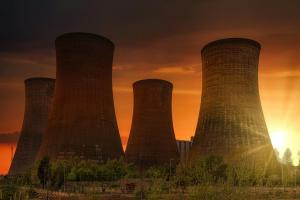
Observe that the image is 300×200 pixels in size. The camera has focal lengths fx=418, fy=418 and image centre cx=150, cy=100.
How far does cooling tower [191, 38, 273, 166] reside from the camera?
20594 mm

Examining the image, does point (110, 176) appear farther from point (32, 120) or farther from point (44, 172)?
point (32, 120)

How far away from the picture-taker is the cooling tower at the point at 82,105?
68.6 ft

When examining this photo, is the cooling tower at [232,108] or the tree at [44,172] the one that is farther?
the cooling tower at [232,108]

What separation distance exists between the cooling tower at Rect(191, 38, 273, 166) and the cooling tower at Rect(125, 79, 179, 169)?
5907 mm

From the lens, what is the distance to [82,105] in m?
21.1

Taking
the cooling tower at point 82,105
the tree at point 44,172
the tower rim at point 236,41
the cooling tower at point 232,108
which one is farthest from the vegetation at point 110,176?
the tower rim at point 236,41

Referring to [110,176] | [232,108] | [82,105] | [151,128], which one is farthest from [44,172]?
[151,128]

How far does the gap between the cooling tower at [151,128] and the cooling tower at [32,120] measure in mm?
6261

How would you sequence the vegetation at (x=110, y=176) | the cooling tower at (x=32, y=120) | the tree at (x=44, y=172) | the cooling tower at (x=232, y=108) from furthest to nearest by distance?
the cooling tower at (x=32, y=120)
the cooling tower at (x=232, y=108)
the tree at (x=44, y=172)
the vegetation at (x=110, y=176)

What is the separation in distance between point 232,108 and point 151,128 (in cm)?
795

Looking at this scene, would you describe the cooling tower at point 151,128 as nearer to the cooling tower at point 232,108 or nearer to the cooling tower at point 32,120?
the cooling tower at point 232,108

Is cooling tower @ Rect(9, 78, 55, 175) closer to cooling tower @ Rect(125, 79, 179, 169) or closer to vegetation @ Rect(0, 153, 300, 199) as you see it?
cooling tower @ Rect(125, 79, 179, 169)

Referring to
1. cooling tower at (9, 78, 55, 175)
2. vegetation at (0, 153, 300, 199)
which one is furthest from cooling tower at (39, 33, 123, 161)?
cooling tower at (9, 78, 55, 175)

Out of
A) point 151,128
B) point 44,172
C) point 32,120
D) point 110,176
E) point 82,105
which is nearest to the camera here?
point 44,172
